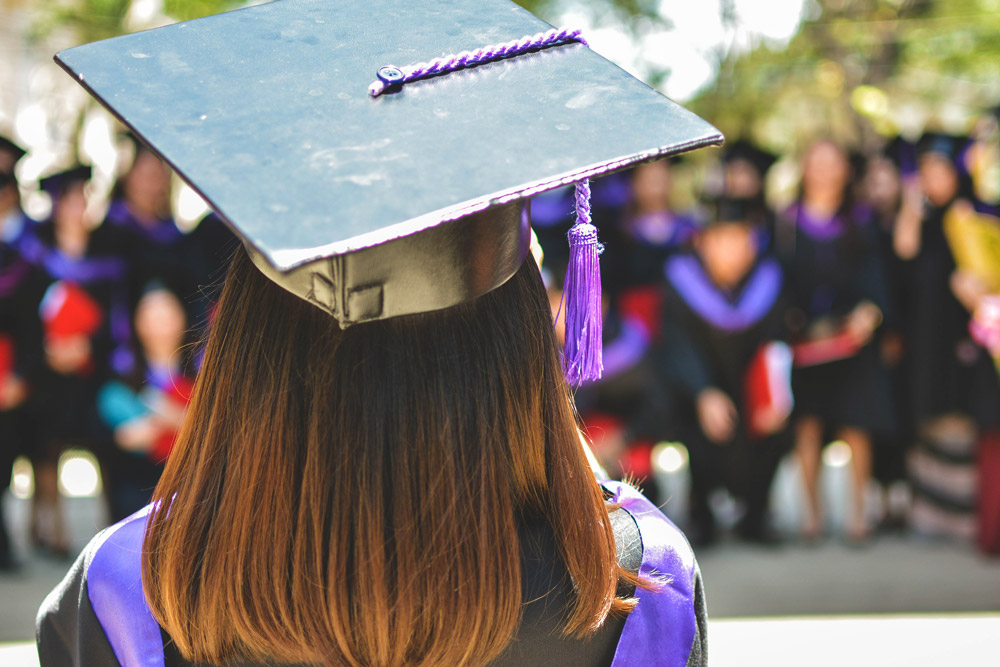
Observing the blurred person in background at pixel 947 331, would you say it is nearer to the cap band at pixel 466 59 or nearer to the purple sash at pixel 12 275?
the cap band at pixel 466 59

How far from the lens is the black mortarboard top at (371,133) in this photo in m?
0.83

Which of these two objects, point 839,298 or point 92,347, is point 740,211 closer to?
point 839,298

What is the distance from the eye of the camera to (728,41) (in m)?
7.65

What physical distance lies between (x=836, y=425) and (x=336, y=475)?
3726 mm

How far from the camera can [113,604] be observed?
98 cm

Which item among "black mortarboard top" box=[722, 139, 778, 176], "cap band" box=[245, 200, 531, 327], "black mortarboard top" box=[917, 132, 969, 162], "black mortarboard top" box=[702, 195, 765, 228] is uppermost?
"cap band" box=[245, 200, 531, 327]

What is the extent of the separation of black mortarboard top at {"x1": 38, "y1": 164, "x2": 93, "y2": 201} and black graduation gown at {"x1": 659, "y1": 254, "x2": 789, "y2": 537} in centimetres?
262

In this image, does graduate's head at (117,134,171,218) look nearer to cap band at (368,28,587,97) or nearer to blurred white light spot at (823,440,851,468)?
cap band at (368,28,587,97)

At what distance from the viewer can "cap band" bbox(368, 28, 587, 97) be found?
3.15 ft

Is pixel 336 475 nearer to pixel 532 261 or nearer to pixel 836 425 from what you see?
pixel 532 261

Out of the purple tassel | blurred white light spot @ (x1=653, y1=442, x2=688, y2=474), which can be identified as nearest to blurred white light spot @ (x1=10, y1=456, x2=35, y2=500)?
blurred white light spot @ (x1=653, y1=442, x2=688, y2=474)

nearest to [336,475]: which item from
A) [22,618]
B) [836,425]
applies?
[22,618]

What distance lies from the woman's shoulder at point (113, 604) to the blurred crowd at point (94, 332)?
9.09ft

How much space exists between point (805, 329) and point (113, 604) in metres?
3.67
